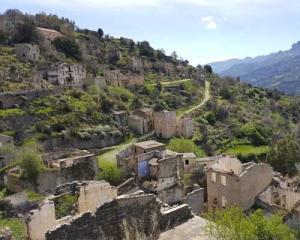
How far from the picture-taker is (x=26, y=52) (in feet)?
261

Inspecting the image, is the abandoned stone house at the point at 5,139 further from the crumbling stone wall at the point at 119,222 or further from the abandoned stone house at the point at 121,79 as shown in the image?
the crumbling stone wall at the point at 119,222

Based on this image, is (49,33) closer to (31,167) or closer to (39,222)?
(31,167)

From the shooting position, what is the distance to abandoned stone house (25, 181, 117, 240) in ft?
52.6

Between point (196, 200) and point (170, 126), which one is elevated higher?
point (170, 126)

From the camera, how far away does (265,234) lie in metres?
15.1

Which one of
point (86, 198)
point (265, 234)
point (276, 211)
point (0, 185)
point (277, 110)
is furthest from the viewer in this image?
point (277, 110)

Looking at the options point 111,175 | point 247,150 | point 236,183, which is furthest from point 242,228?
point 247,150

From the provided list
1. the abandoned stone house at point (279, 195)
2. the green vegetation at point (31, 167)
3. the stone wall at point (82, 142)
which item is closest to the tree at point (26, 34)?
the stone wall at point (82, 142)

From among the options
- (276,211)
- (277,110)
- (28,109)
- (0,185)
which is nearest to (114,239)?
(276,211)

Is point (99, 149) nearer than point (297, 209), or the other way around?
point (297, 209)

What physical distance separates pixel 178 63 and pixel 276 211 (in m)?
93.2

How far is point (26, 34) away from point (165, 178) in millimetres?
63094

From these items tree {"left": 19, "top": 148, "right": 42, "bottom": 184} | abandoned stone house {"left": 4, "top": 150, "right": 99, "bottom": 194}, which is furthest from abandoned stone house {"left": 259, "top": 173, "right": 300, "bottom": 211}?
tree {"left": 19, "top": 148, "right": 42, "bottom": 184}

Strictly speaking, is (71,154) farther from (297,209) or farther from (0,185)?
(297,209)
